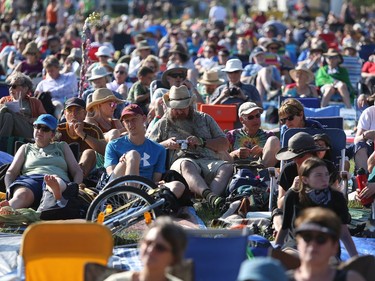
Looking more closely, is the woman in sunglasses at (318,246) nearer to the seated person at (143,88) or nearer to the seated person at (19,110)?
the seated person at (19,110)

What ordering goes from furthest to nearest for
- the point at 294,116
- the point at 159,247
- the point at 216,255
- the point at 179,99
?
the point at 179,99, the point at 294,116, the point at 216,255, the point at 159,247

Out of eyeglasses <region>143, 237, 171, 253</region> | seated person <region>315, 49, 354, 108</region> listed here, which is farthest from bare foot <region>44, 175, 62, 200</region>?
seated person <region>315, 49, 354, 108</region>

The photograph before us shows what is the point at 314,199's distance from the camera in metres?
8.40

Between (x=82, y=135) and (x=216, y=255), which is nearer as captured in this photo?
(x=216, y=255)

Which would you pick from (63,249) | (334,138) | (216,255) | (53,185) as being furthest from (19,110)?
(216,255)

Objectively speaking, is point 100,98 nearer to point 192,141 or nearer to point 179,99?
point 179,99

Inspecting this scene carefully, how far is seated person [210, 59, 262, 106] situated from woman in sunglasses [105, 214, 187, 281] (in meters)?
9.37

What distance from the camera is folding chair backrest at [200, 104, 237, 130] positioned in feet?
46.4

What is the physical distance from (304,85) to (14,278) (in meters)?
10.6

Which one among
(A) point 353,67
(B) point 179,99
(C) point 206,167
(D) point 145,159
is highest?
(B) point 179,99

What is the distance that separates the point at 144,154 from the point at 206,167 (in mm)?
835

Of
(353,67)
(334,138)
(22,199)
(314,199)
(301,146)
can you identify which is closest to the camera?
(314,199)

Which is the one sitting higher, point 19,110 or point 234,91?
point 19,110

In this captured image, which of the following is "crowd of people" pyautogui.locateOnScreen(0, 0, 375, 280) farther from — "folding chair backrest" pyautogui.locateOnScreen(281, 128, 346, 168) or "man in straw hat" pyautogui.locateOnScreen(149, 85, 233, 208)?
"folding chair backrest" pyautogui.locateOnScreen(281, 128, 346, 168)
